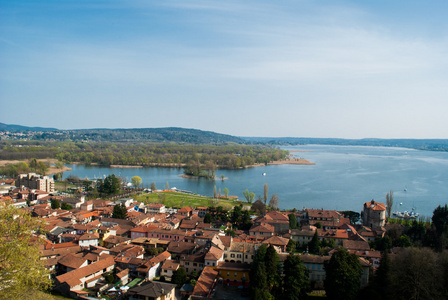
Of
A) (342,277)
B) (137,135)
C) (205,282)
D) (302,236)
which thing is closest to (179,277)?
(205,282)

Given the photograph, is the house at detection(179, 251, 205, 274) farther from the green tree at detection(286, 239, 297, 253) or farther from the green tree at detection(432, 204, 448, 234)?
the green tree at detection(432, 204, 448, 234)

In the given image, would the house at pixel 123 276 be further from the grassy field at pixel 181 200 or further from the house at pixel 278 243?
the grassy field at pixel 181 200

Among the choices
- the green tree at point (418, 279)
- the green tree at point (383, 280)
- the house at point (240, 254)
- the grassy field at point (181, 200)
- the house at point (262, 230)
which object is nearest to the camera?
the green tree at point (418, 279)

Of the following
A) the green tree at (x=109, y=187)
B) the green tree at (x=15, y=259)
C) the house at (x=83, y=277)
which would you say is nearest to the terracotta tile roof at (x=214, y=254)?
the house at (x=83, y=277)

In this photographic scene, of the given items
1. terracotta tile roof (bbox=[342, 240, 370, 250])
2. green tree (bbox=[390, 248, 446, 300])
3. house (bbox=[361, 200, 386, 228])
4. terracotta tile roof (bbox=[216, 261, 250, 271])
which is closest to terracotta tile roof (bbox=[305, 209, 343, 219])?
house (bbox=[361, 200, 386, 228])

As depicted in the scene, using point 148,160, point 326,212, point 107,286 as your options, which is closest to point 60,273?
point 107,286

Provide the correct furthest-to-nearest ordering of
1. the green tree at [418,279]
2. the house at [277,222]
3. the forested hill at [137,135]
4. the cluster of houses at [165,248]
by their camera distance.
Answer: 1. the forested hill at [137,135]
2. the house at [277,222]
3. the cluster of houses at [165,248]
4. the green tree at [418,279]

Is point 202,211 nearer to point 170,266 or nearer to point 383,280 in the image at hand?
point 170,266

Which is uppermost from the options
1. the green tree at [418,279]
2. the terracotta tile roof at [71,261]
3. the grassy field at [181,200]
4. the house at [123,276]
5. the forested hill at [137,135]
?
the forested hill at [137,135]
